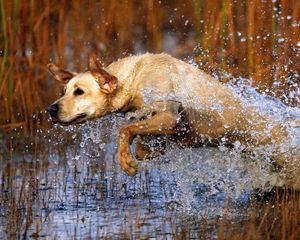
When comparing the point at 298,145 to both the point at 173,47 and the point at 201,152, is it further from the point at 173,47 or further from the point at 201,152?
the point at 173,47

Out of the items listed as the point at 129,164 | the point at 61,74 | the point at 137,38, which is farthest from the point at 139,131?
the point at 137,38

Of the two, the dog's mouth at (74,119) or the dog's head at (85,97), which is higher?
the dog's head at (85,97)

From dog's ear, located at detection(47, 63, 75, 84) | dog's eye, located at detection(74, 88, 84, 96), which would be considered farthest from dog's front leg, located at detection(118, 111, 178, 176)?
dog's ear, located at detection(47, 63, 75, 84)

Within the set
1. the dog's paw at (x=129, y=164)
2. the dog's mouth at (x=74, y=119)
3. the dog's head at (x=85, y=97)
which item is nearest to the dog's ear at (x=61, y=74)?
the dog's head at (x=85, y=97)

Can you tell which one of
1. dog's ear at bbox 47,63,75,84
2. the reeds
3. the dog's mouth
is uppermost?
the reeds

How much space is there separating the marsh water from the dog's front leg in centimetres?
37

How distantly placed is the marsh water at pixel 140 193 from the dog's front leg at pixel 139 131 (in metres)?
0.37

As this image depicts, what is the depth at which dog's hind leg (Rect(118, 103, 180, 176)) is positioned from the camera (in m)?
6.10

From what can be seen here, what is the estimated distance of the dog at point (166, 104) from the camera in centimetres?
631

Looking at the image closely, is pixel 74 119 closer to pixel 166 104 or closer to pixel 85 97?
pixel 85 97

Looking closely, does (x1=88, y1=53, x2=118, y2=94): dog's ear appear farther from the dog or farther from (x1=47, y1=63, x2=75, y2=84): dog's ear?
(x1=47, y1=63, x2=75, y2=84): dog's ear

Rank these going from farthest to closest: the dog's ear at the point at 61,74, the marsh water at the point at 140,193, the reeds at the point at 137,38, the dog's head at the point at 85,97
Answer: the reeds at the point at 137,38 → the dog's ear at the point at 61,74 → the dog's head at the point at 85,97 → the marsh water at the point at 140,193

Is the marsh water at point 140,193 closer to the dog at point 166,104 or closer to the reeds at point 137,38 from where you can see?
the dog at point 166,104

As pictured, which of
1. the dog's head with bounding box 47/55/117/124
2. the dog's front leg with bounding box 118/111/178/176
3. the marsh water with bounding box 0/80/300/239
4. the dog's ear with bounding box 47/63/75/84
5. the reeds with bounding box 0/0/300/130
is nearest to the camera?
the marsh water with bounding box 0/80/300/239
